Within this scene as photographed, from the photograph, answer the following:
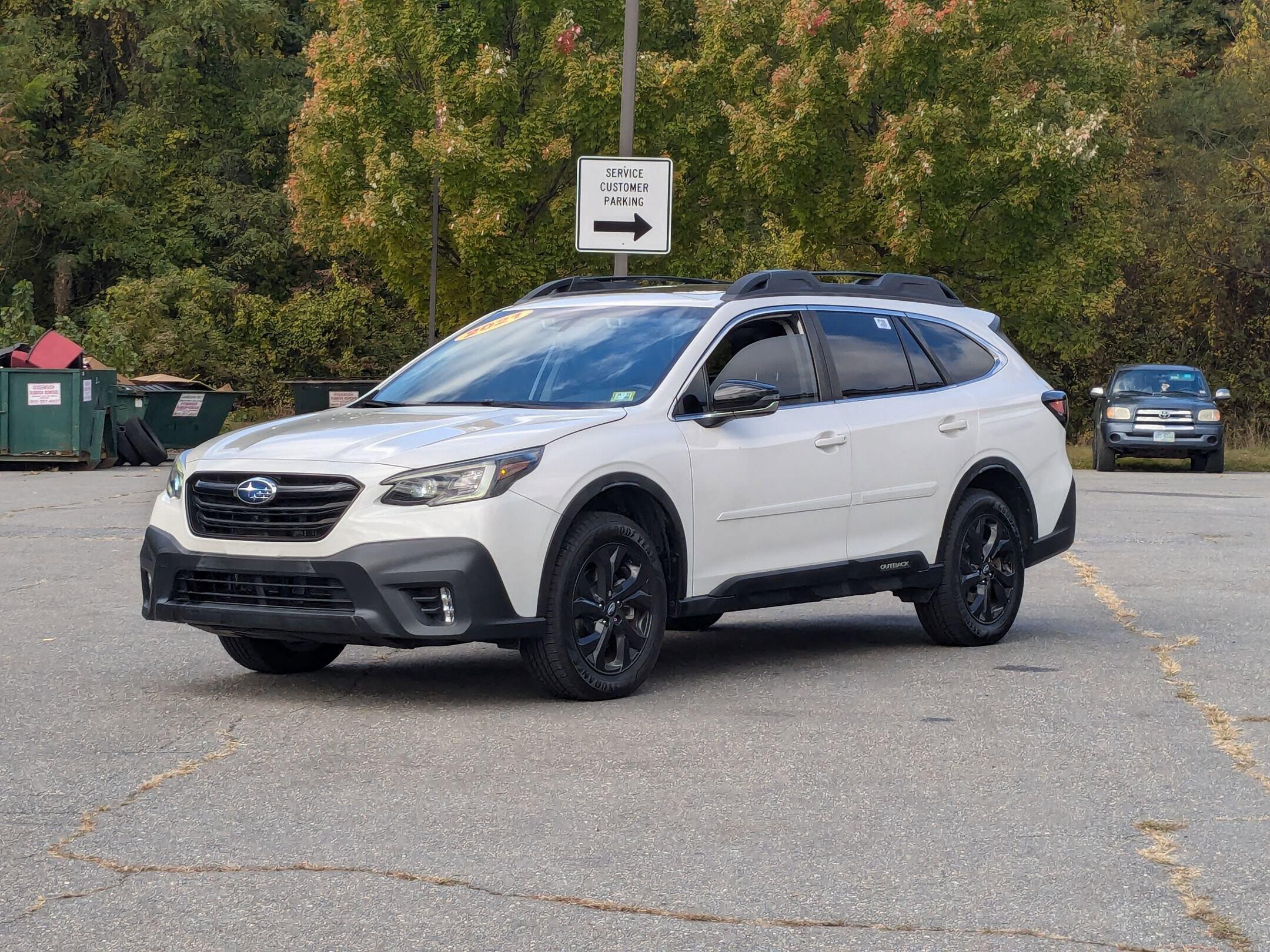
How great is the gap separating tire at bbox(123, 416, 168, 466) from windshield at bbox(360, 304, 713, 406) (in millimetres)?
19638

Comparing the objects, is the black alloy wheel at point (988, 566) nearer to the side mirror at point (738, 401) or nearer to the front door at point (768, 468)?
the front door at point (768, 468)

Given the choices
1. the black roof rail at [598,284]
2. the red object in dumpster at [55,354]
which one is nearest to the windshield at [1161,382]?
the red object in dumpster at [55,354]

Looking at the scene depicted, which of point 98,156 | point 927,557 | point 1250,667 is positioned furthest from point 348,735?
point 98,156

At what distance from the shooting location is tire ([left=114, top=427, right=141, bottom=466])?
27.8 m

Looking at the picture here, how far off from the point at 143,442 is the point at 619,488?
70.0ft

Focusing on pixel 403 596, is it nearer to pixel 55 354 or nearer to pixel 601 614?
pixel 601 614

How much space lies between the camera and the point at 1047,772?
6441 mm

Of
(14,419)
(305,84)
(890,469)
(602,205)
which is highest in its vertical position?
(305,84)

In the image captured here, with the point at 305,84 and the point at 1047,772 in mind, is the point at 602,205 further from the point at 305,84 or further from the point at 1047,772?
the point at 305,84

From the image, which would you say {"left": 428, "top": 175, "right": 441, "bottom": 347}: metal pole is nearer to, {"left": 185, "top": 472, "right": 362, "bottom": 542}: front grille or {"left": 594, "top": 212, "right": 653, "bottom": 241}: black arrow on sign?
{"left": 594, "top": 212, "right": 653, "bottom": 241}: black arrow on sign

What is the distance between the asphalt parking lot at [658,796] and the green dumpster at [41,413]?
16192 millimetres

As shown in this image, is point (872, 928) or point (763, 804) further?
point (763, 804)

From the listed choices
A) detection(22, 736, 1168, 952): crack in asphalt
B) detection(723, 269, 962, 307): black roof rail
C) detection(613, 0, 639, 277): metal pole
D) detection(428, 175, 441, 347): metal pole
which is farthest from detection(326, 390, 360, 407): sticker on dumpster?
detection(22, 736, 1168, 952): crack in asphalt

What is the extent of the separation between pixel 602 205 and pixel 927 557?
28.4ft
